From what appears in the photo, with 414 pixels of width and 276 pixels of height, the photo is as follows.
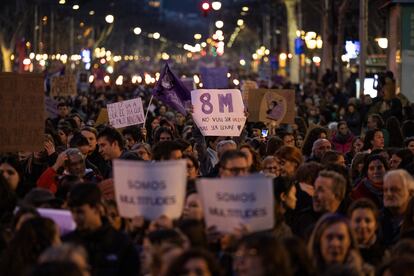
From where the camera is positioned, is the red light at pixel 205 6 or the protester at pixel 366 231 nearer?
the protester at pixel 366 231

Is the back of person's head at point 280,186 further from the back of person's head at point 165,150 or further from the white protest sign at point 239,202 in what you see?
the white protest sign at point 239,202

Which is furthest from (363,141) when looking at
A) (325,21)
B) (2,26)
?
(2,26)

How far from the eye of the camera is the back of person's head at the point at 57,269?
7.27 meters

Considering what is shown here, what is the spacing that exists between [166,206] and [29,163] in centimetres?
666

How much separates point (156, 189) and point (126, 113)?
11.8 m

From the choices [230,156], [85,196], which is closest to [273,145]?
[230,156]

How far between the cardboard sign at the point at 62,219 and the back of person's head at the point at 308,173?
10.2 feet

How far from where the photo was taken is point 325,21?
60.6m

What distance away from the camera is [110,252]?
9.21 meters

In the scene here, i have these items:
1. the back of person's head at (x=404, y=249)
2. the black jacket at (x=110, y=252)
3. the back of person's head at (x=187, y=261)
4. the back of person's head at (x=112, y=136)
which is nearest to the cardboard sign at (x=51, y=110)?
the back of person's head at (x=112, y=136)

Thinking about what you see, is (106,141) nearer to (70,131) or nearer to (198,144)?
(198,144)

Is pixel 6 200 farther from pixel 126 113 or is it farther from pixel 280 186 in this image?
pixel 126 113

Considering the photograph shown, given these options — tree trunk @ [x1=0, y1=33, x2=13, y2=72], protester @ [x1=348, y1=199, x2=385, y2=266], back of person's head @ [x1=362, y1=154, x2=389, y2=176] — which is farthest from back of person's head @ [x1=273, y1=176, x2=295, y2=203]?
tree trunk @ [x1=0, y1=33, x2=13, y2=72]

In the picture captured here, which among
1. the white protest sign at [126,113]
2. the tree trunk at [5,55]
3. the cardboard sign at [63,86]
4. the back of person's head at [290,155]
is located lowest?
the back of person's head at [290,155]
